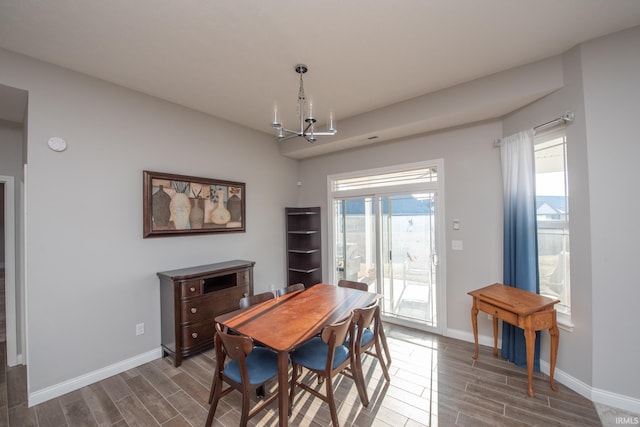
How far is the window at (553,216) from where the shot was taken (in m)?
2.38

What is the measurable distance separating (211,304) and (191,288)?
316mm

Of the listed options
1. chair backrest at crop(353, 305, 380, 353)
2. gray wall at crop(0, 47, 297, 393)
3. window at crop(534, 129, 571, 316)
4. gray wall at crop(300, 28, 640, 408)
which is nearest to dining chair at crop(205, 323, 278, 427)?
chair backrest at crop(353, 305, 380, 353)

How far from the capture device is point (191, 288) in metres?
2.70

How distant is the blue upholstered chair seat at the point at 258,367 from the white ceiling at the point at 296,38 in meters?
2.47

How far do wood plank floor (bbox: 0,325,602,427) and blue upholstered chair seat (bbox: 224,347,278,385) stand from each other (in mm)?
461

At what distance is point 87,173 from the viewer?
245 centimetres

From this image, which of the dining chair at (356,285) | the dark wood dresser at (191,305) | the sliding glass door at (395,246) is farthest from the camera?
the sliding glass door at (395,246)

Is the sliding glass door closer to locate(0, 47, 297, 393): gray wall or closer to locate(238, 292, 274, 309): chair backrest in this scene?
locate(238, 292, 274, 309): chair backrest

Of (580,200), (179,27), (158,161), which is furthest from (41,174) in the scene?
(580,200)

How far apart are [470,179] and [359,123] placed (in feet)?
5.19

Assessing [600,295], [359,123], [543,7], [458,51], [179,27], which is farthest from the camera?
[359,123]

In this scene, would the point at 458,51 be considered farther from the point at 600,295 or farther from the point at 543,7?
the point at 600,295

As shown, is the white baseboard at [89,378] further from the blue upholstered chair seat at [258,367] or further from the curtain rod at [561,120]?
the curtain rod at [561,120]

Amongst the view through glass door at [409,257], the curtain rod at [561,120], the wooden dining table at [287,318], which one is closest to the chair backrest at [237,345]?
the wooden dining table at [287,318]
